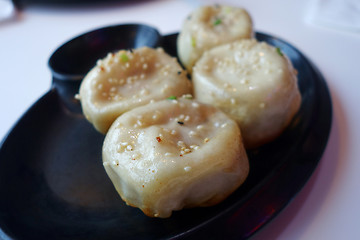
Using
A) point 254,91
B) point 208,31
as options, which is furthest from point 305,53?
point 254,91

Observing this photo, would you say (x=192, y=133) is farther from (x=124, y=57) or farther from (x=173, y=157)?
(x=124, y=57)

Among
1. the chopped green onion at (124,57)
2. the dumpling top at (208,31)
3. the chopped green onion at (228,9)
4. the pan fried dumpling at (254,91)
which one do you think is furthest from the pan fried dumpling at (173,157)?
the chopped green onion at (228,9)

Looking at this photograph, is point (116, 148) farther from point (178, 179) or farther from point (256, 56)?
point (256, 56)

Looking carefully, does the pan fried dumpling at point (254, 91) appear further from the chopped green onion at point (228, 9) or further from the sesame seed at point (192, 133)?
the chopped green onion at point (228, 9)

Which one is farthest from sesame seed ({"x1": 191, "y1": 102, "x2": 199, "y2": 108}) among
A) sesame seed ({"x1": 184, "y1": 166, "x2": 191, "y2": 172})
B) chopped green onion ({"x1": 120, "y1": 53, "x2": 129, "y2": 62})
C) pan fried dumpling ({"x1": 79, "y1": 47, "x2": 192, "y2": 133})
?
chopped green onion ({"x1": 120, "y1": 53, "x2": 129, "y2": 62})

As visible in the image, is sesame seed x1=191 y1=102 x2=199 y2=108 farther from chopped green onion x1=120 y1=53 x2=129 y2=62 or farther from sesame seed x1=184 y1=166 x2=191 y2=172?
chopped green onion x1=120 y1=53 x2=129 y2=62

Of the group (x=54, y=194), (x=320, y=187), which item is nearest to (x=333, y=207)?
(x=320, y=187)
